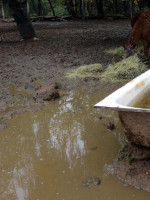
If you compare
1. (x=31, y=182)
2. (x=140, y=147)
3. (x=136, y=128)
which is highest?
(x=136, y=128)

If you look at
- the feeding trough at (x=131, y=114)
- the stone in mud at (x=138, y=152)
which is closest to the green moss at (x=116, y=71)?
the feeding trough at (x=131, y=114)

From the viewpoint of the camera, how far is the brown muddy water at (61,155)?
103 inches

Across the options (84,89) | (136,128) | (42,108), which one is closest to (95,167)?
(136,128)

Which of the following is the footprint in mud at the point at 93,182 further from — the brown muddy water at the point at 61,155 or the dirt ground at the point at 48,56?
the dirt ground at the point at 48,56

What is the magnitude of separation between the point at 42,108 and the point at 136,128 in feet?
7.11

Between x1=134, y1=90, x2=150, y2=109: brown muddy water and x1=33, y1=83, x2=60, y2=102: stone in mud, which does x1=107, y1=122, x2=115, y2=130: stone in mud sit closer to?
x1=134, y1=90, x2=150, y2=109: brown muddy water

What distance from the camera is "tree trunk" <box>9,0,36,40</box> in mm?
10055

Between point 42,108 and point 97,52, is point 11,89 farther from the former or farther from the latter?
point 97,52

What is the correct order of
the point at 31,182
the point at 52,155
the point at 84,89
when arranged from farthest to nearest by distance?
the point at 84,89
the point at 52,155
the point at 31,182

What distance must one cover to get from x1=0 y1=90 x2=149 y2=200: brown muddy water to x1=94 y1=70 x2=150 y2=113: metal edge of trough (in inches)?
25.1

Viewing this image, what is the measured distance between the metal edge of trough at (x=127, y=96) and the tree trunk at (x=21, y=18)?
25.3 feet

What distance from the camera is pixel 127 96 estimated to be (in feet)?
9.59

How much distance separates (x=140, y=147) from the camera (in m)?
2.81

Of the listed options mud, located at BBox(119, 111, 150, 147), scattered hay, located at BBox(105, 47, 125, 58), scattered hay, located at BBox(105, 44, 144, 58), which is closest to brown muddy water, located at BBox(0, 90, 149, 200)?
mud, located at BBox(119, 111, 150, 147)
